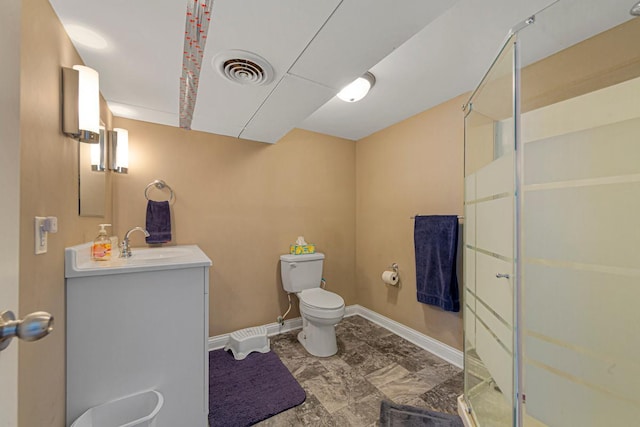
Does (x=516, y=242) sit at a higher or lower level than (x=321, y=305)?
higher

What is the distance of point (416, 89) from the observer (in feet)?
6.30

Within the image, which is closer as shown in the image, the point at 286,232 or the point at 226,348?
the point at 226,348

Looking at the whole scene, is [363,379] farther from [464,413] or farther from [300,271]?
[300,271]

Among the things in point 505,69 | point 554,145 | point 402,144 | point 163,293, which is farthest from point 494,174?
point 163,293

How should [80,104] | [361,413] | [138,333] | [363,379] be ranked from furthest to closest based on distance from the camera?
[363,379]
[361,413]
[138,333]
[80,104]

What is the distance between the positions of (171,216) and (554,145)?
8.81 ft

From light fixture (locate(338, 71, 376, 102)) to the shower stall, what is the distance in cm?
71

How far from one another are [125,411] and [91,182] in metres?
1.21

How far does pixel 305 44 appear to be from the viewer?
1.13m

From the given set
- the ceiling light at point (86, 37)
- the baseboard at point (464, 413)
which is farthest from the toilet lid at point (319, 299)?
the ceiling light at point (86, 37)

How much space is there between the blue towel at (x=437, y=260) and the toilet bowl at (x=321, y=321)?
2.48 ft

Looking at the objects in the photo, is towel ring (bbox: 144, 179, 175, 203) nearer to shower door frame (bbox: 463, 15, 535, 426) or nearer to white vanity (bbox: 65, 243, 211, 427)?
white vanity (bbox: 65, 243, 211, 427)

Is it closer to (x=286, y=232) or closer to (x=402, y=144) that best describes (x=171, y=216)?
(x=286, y=232)

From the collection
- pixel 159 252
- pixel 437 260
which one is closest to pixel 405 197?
pixel 437 260
